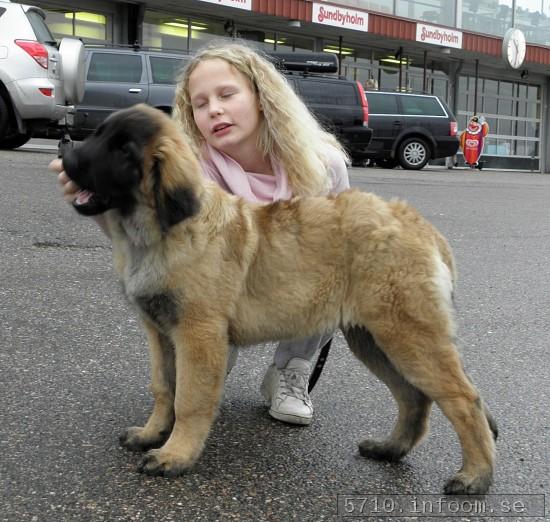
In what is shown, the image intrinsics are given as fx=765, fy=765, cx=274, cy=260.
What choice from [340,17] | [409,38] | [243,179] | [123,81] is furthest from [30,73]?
[409,38]

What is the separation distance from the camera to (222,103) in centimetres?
338

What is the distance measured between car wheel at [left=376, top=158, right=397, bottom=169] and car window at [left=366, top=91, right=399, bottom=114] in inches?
49.6

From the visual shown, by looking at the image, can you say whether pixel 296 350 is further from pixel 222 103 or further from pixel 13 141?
pixel 13 141

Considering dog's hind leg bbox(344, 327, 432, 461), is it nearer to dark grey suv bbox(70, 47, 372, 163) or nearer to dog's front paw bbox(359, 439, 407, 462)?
dog's front paw bbox(359, 439, 407, 462)

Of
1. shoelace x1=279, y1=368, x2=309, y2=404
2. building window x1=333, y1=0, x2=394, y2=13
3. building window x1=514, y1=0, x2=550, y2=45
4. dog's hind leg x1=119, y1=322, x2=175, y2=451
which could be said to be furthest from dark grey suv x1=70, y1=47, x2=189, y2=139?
building window x1=514, y1=0, x2=550, y2=45

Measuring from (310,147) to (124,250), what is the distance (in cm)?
112

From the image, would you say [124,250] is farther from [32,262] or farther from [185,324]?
[32,262]

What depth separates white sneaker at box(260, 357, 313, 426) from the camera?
3.32m

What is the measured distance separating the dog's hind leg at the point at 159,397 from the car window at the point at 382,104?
1831 centimetres

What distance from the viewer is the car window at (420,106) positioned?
67.8ft

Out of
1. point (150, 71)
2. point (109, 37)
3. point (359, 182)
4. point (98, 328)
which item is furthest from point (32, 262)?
point (109, 37)

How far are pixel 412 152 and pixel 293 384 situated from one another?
58.9 ft

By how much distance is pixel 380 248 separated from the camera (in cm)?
276

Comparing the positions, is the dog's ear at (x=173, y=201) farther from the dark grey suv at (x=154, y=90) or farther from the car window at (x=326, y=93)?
the car window at (x=326, y=93)
